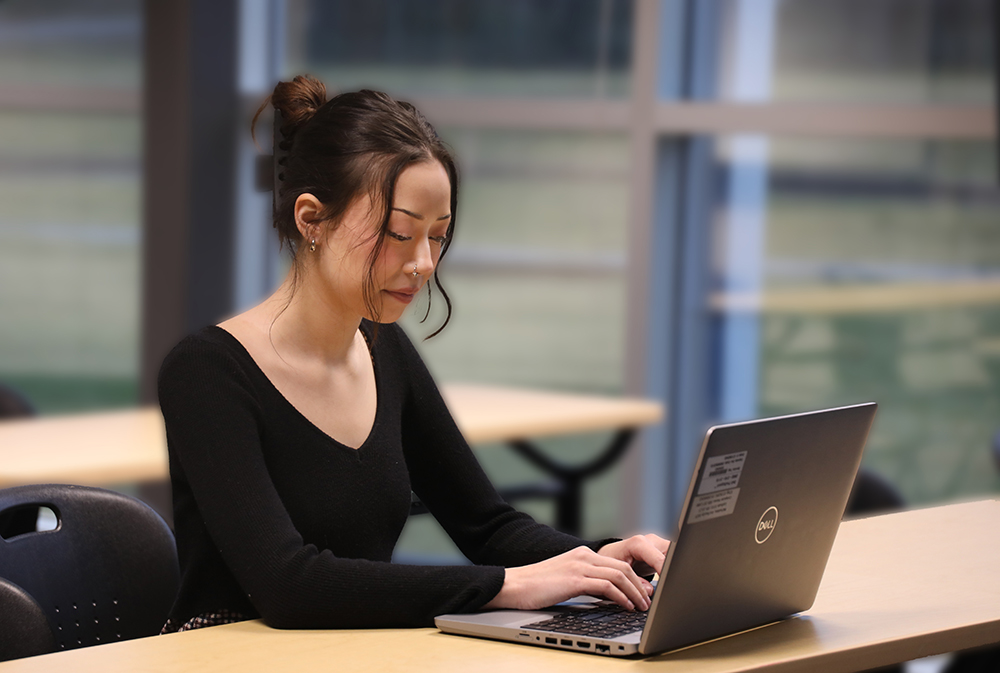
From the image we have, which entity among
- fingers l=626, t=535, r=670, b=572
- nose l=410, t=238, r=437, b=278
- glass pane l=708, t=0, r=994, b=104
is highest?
glass pane l=708, t=0, r=994, b=104

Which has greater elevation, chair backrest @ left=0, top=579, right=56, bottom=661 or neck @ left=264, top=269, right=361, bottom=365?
neck @ left=264, top=269, right=361, bottom=365

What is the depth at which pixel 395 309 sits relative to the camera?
1435 millimetres

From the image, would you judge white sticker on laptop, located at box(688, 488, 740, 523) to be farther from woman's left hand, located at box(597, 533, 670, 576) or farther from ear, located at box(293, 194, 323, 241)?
ear, located at box(293, 194, 323, 241)

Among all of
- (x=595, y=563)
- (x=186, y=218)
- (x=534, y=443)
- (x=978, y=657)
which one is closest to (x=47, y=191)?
(x=186, y=218)

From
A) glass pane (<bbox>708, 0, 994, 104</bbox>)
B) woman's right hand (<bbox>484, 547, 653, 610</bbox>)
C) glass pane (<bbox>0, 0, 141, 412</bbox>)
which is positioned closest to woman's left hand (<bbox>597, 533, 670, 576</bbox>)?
woman's right hand (<bbox>484, 547, 653, 610</bbox>)

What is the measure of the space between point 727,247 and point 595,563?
117 inches

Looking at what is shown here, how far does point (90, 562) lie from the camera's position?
4.93ft

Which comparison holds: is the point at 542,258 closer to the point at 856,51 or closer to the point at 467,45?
the point at 467,45

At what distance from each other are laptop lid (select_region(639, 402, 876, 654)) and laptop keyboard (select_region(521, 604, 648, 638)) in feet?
0.19

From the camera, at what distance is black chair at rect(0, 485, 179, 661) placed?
4.74ft

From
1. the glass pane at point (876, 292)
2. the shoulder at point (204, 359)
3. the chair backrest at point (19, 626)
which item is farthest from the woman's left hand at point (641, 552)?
the glass pane at point (876, 292)

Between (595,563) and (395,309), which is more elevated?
(395,309)

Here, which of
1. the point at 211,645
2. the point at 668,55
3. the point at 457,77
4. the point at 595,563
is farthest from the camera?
the point at 457,77

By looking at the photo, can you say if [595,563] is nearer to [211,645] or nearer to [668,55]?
[211,645]
